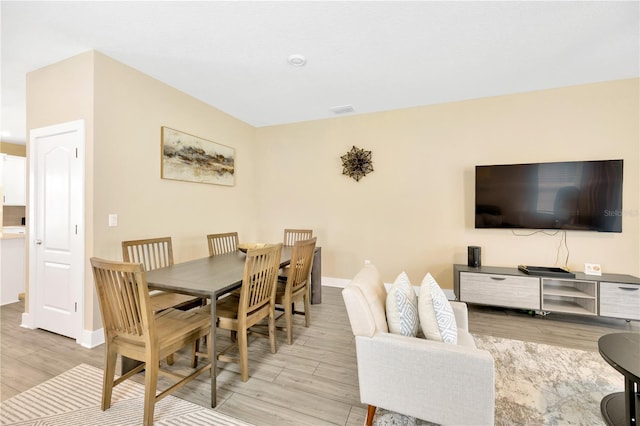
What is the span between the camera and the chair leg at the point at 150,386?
153cm

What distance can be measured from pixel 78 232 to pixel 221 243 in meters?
1.40

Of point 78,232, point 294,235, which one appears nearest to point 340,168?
point 294,235

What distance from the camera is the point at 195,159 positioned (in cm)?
367

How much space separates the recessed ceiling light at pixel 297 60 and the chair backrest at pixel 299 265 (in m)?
1.84

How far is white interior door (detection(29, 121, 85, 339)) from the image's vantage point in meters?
2.59

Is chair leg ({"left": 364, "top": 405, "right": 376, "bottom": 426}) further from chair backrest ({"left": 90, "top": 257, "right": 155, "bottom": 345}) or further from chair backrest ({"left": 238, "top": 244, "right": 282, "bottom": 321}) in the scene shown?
chair backrest ({"left": 90, "top": 257, "right": 155, "bottom": 345})

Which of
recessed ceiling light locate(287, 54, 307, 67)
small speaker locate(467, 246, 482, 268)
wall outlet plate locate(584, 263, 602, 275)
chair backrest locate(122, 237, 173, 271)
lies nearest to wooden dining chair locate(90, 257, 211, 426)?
chair backrest locate(122, 237, 173, 271)

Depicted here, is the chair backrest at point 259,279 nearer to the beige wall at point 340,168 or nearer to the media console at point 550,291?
the beige wall at point 340,168

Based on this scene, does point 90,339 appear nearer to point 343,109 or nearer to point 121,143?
point 121,143

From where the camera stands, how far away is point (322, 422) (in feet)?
5.36

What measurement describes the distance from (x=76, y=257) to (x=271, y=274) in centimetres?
199

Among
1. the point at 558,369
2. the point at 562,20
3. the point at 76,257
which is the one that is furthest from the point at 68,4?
the point at 558,369

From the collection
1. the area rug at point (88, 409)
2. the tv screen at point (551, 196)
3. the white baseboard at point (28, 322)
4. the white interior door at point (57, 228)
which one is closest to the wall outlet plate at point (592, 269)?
the tv screen at point (551, 196)

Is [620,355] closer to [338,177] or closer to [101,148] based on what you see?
[338,177]
